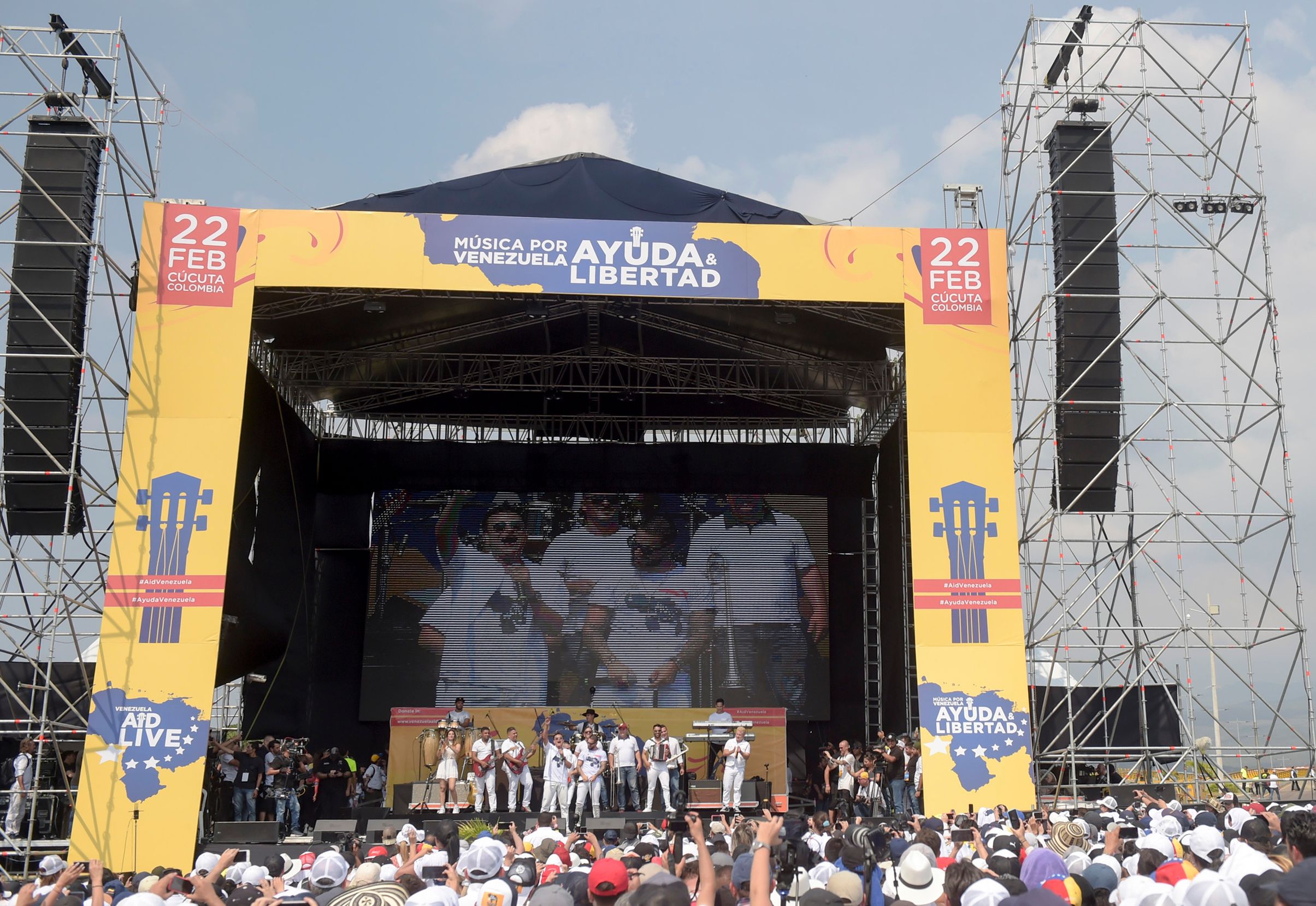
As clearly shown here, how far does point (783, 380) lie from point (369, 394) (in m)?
7.40

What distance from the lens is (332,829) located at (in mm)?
15516

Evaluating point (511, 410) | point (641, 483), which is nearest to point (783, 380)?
point (641, 483)

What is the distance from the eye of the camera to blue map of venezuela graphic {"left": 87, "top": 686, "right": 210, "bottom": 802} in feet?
46.0

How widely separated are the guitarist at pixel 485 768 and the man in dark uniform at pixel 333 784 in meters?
2.66

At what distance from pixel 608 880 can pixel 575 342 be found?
54.1ft

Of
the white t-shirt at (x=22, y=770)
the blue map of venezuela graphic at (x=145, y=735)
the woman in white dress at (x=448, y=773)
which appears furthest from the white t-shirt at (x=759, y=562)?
the white t-shirt at (x=22, y=770)

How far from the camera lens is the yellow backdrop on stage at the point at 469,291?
1425 centimetres

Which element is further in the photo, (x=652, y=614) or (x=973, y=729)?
(x=652, y=614)

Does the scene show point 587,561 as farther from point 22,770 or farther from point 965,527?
point 22,770

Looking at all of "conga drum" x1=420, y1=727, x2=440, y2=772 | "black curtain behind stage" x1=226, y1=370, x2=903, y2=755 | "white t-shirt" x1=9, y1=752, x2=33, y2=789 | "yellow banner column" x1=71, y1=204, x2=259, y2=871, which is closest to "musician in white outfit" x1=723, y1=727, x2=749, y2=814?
"conga drum" x1=420, y1=727, x2=440, y2=772

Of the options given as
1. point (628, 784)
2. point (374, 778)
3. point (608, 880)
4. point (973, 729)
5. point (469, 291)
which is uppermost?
point (469, 291)

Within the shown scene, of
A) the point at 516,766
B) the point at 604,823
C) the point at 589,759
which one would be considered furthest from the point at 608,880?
the point at 516,766

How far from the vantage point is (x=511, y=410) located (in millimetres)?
22359

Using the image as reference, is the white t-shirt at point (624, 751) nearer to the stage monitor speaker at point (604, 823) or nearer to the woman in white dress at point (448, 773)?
the stage monitor speaker at point (604, 823)
